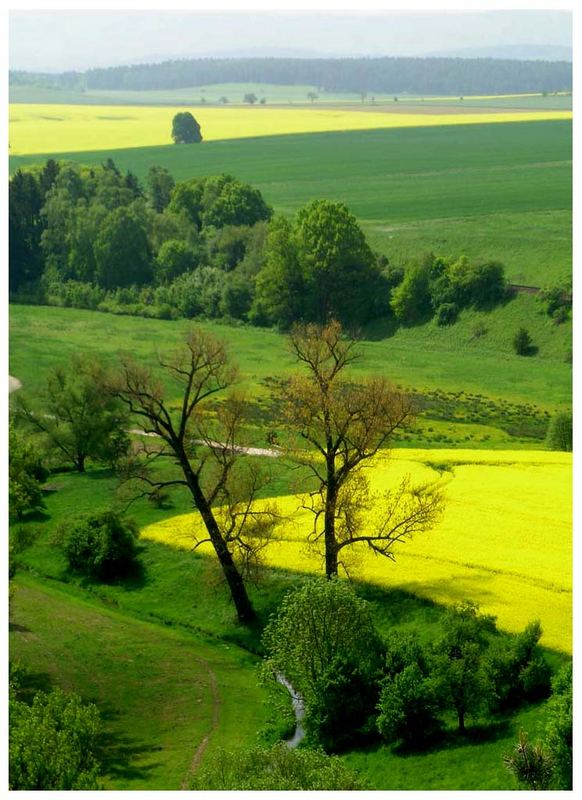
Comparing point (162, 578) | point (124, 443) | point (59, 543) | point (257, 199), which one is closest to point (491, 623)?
point (162, 578)

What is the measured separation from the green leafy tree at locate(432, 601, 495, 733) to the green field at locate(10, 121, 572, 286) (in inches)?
3044

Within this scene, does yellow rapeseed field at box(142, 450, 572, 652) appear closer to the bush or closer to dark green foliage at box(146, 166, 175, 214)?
the bush

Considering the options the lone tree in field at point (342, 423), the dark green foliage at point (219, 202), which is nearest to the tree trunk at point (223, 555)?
the lone tree in field at point (342, 423)

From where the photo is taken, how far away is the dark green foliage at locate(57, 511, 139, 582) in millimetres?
57344

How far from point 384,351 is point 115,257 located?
1515 inches

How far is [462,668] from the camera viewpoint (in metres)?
42.4

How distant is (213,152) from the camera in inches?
7844

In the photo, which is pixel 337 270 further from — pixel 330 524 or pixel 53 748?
pixel 53 748

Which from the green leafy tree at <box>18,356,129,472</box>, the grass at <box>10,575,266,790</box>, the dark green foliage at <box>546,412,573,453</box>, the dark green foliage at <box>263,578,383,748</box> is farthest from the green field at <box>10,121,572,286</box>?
the dark green foliage at <box>263,578,383,748</box>

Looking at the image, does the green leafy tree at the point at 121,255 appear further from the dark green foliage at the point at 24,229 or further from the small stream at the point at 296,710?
the small stream at the point at 296,710

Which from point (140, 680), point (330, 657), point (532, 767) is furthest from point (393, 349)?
point (532, 767)

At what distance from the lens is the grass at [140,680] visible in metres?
42.1

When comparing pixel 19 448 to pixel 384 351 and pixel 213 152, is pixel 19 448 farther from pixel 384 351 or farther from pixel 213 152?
pixel 213 152

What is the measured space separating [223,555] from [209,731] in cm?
966
